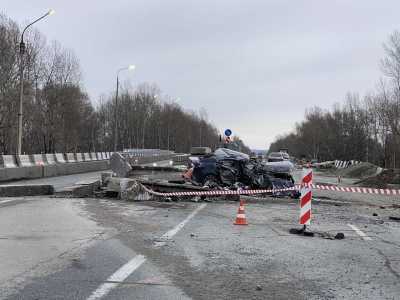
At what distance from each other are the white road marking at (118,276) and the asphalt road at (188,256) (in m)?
0.01

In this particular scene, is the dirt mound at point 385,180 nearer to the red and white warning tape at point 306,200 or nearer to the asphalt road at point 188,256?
the asphalt road at point 188,256

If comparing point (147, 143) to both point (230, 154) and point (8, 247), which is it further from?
point (8, 247)

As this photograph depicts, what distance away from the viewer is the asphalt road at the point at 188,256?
5.82 meters

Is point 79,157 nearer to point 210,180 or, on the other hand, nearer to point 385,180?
point 385,180

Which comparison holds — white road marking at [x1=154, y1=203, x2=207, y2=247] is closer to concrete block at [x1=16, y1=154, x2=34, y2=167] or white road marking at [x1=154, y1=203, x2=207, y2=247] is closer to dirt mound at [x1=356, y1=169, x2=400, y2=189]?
concrete block at [x1=16, y1=154, x2=34, y2=167]

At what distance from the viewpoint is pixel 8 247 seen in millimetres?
8109

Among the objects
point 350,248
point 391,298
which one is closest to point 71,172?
point 350,248

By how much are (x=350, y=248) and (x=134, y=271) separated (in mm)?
4031

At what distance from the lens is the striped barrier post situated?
10.4 metres

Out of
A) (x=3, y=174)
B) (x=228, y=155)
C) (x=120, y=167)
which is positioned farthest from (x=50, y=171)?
(x=228, y=155)

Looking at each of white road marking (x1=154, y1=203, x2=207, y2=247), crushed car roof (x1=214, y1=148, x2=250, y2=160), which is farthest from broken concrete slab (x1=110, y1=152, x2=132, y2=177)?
white road marking (x1=154, y1=203, x2=207, y2=247)

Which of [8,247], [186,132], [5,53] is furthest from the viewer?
[186,132]

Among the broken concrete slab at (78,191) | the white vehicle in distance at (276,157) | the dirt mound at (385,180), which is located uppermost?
the white vehicle in distance at (276,157)

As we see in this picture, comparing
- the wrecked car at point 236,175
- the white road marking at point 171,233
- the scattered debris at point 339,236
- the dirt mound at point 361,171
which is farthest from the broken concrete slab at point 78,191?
the dirt mound at point 361,171
